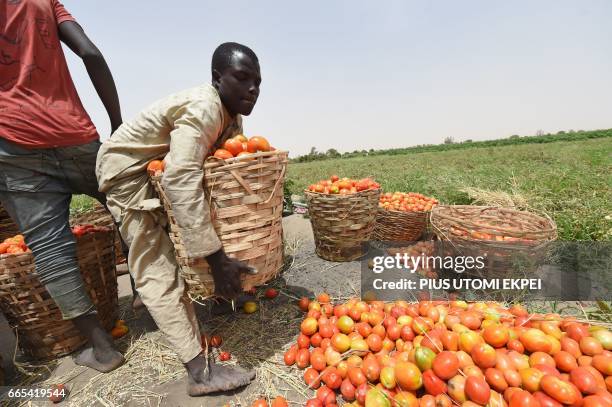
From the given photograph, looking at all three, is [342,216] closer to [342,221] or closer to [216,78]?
[342,221]

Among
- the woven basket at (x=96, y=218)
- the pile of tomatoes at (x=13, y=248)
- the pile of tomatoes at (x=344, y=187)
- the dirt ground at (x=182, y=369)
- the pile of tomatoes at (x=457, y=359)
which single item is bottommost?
the dirt ground at (x=182, y=369)

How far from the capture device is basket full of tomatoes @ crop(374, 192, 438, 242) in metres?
4.48

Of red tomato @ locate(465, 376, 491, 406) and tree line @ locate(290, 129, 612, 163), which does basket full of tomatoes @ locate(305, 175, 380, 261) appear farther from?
Result: tree line @ locate(290, 129, 612, 163)

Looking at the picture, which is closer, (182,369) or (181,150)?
(181,150)

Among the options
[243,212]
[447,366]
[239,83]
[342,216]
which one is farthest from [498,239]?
[239,83]

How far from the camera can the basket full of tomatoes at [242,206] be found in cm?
175

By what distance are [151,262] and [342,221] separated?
2.38 m

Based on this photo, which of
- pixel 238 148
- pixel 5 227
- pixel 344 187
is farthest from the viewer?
pixel 344 187

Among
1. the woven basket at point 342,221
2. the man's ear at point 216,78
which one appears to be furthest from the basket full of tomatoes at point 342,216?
the man's ear at point 216,78

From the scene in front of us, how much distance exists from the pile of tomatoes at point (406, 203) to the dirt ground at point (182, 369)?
4.94 ft

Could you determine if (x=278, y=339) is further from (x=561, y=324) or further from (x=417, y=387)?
(x=561, y=324)

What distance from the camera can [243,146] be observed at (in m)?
1.98

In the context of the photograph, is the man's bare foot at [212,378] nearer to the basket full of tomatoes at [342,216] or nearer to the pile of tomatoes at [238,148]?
the pile of tomatoes at [238,148]

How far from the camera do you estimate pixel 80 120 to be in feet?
7.80
